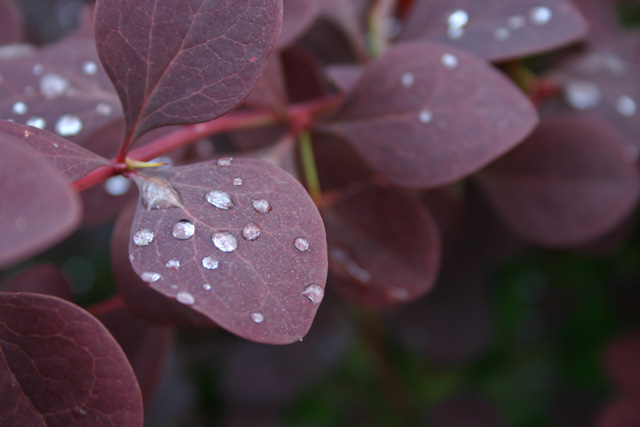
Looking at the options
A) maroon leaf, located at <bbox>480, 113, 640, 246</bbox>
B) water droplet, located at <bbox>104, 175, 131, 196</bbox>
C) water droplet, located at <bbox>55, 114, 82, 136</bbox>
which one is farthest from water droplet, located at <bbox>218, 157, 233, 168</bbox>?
maroon leaf, located at <bbox>480, 113, 640, 246</bbox>

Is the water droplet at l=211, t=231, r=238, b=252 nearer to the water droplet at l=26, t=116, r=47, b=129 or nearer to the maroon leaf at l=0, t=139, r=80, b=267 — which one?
the maroon leaf at l=0, t=139, r=80, b=267

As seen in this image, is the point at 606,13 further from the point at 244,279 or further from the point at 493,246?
the point at 244,279

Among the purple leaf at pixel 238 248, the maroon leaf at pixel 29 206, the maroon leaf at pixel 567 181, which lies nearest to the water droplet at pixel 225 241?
the purple leaf at pixel 238 248

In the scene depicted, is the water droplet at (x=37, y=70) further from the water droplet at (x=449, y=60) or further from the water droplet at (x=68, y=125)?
the water droplet at (x=449, y=60)

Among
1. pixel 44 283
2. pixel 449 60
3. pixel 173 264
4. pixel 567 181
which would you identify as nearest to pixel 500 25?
pixel 449 60

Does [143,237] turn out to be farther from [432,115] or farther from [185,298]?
[432,115]

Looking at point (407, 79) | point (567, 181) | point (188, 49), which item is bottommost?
point (567, 181)
